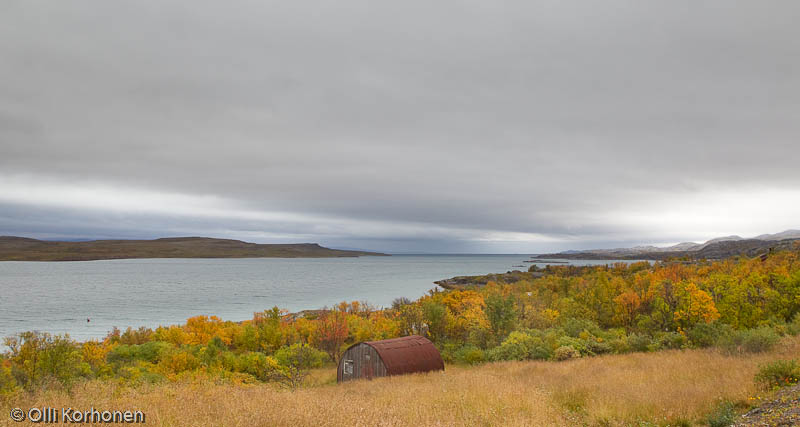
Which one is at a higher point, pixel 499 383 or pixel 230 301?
pixel 499 383

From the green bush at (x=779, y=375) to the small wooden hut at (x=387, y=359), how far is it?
13.2 m

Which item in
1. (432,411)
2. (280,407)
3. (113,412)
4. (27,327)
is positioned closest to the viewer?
(113,412)

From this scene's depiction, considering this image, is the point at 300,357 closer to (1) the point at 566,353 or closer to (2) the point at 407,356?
(2) the point at 407,356

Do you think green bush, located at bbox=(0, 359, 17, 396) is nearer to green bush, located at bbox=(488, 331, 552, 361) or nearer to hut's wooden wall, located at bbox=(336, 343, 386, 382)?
hut's wooden wall, located at bbox=(336, 343, 386, 382)

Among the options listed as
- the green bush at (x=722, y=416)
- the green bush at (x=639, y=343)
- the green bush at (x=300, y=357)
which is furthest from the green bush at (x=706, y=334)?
the green bush at (x=300, y=357)

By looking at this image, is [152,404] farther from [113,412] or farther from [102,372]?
[102,372]

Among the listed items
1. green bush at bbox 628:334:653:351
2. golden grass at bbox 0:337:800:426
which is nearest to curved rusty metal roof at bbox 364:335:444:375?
golden grass at bbox 0:337:800:426

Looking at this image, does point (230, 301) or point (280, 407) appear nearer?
point (280, 407)

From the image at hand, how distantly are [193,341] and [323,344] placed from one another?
10.8m

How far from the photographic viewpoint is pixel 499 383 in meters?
14.0

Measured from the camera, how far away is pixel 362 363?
20188mm

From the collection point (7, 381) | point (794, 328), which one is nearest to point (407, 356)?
point (7, 381)

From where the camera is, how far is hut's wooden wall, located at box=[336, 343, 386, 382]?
63.9 feet

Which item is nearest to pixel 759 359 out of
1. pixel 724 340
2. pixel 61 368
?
pixel 724 340
